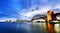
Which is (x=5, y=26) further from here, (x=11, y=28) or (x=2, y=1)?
(x=2, y=1)

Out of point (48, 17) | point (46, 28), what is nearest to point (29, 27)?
point (46, 28)

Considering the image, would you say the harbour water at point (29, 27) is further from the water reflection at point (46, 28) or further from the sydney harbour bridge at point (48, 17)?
the sydney harbour bridge at point (48, 17)

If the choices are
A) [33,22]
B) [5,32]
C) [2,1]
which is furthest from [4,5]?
[33,22]

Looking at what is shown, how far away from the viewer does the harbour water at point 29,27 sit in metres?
2.19

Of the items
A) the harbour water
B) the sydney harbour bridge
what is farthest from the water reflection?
the sydney harbour bridge

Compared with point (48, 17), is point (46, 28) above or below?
below

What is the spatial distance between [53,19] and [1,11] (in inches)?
49.2

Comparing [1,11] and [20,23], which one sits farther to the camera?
[20,23]

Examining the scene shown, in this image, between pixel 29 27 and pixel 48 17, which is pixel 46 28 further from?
pixel 29 27

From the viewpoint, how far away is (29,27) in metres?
2.29

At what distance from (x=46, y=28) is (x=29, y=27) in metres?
0.43

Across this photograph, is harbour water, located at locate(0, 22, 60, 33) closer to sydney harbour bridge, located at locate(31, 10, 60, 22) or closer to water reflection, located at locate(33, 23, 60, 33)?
water reflection, located at locate(33, 23, 60, 33)

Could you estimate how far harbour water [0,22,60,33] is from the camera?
2191 millimetres

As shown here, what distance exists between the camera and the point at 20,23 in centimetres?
225
